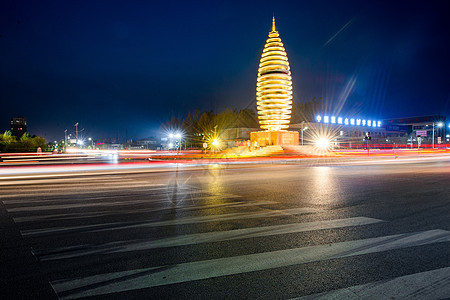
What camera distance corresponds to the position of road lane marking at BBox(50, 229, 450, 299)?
3504 mm

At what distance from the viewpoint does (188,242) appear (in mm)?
5121

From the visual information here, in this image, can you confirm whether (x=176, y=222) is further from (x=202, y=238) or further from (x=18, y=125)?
(x=18, y=125)

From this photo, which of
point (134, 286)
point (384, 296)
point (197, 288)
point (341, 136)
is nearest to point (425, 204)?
point (384, 296)

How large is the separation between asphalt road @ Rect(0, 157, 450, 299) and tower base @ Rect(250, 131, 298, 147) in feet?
194

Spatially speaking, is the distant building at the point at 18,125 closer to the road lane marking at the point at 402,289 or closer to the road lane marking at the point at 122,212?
the road lane marking at the point at 122,212

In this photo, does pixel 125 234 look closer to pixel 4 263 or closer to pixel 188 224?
pixel 188 224

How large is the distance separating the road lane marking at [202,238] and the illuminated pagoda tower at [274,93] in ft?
202

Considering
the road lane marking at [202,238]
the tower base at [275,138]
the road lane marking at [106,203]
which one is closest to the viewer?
the road lane marking at [202,238]

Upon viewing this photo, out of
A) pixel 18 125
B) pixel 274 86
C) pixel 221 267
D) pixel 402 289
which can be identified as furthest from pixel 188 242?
pixel 18 125

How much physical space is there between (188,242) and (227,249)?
2.40 ft

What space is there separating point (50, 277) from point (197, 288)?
184 centimetres

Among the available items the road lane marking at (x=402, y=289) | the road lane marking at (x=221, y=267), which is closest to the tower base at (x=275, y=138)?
the road lane marking at (x=221, y=267)

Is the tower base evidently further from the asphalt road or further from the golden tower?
the asphalt road

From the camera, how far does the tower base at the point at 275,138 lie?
6781cm
